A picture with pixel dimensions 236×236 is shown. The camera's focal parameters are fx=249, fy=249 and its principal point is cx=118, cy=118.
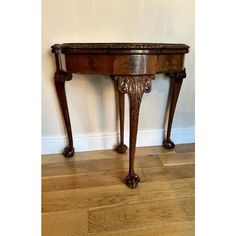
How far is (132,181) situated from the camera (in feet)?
4.07

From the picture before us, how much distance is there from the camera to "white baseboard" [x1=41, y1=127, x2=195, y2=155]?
1646 millimetres

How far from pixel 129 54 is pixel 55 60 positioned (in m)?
0.56

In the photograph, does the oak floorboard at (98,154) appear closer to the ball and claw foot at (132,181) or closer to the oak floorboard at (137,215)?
the ball and claw foot at (132,181)

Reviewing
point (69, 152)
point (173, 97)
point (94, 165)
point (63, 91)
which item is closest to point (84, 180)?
point (94, 165)

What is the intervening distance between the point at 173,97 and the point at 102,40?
0.57m

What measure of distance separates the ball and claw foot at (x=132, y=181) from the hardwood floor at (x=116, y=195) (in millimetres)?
24

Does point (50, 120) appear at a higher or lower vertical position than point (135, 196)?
higher

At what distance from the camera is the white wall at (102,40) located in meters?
1.48

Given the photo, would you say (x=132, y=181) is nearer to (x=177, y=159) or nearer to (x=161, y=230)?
(x=161, y=230)

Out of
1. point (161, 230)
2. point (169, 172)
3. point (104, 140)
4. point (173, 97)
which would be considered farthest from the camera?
point (104, 140)

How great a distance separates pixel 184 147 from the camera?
176 cm

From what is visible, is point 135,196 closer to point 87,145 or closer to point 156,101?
point 87,145
